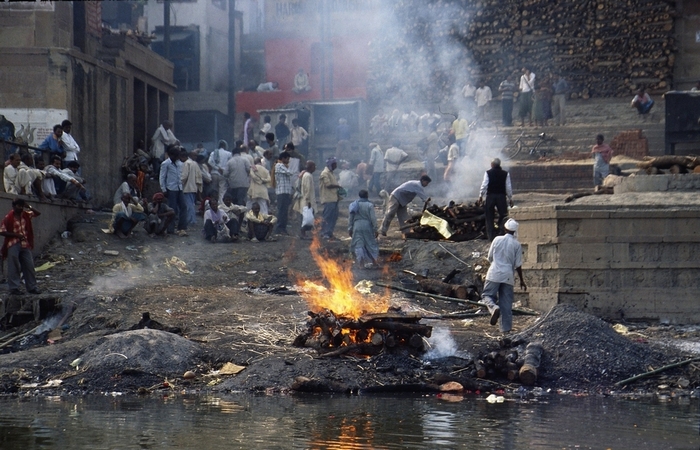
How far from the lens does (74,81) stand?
844 inches

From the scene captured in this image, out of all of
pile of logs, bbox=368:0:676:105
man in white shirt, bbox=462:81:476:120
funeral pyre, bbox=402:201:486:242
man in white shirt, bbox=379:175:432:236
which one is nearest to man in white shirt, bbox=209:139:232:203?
man in white shirt, bbox=379:175:432:236

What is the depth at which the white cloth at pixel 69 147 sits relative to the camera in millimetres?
20297

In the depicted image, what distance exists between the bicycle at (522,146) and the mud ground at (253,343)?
8.68 metres

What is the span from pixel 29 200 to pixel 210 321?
4.91m

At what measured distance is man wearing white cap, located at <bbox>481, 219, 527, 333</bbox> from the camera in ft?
45.5

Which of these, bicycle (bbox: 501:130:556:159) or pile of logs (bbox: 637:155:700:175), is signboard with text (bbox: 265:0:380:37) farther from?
pile of logs (bbox: 637:155:700:175)

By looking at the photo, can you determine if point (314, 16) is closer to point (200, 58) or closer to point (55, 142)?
point (200, 58)

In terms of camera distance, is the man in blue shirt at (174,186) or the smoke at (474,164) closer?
the man in blue shirt at (174,186)

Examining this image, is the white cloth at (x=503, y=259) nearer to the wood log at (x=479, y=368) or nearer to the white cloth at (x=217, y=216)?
the wood log at (x=479, y=368)

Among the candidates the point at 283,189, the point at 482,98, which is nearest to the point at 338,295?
the point at 283,189

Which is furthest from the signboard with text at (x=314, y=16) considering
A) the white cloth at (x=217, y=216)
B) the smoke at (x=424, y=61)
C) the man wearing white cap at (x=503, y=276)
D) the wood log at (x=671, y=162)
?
the man wearing white cap at (x=503, y=276)

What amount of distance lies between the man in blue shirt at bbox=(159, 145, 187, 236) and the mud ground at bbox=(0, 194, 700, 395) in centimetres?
281

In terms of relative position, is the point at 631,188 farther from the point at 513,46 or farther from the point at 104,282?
the point at 513,46

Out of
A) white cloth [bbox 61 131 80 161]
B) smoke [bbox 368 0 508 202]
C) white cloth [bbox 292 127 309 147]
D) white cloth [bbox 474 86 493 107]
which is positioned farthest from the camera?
smoke [bbox 368 0 508 202]
